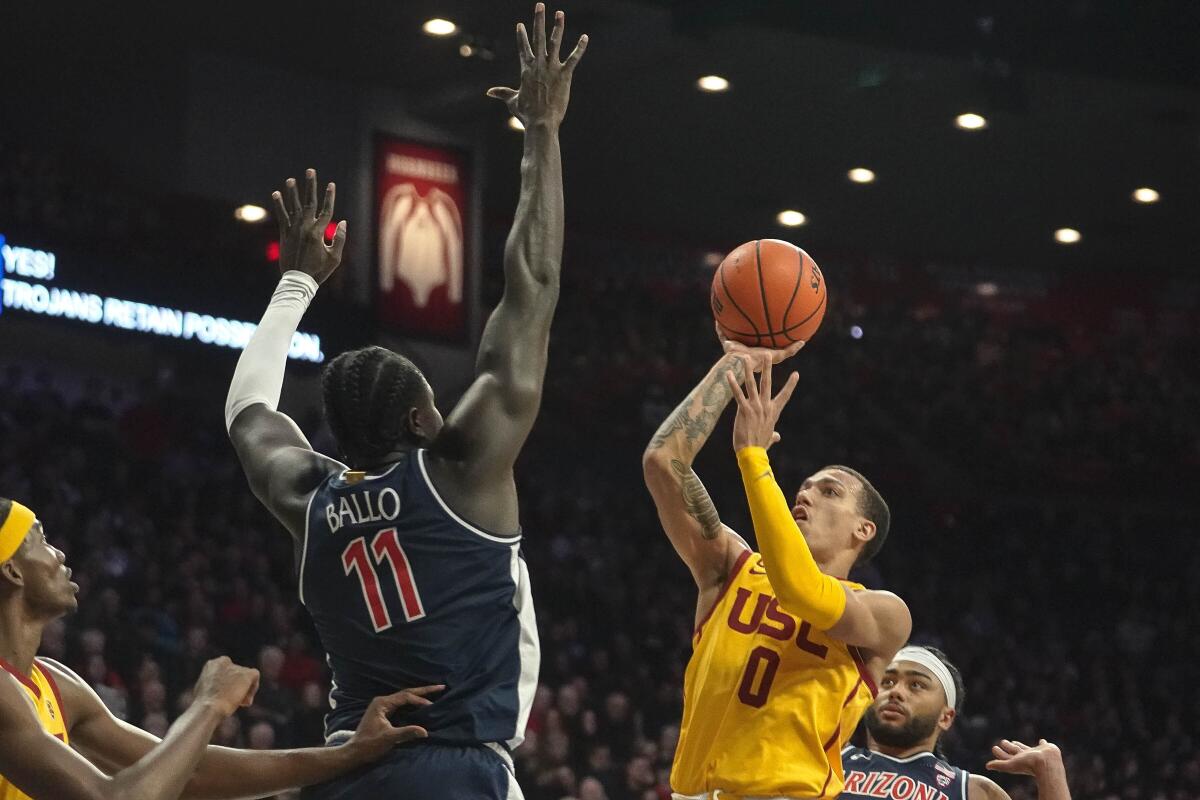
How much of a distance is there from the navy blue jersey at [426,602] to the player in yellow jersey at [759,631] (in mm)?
1173

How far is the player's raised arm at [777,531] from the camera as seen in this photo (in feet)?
14.9

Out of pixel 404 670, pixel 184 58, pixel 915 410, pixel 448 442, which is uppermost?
pixel 184 58

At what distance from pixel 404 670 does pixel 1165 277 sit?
22.0 m

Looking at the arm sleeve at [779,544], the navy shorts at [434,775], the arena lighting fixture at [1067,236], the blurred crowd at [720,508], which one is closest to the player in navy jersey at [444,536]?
the navy shorts at [434,775]

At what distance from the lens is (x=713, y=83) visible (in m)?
17.5

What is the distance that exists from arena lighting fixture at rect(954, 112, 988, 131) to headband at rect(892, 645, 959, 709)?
1270 centimetres

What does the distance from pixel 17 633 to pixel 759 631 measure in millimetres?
2057

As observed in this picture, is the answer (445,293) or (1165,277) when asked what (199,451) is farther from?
(1165,277)

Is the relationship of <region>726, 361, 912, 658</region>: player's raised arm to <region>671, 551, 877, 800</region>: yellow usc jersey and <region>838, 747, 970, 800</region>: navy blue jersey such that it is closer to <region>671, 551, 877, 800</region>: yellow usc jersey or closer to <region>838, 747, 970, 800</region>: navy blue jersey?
<region>671, 551, 877, 800</region>: yellow usc jersey

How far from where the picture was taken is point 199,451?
1605cm

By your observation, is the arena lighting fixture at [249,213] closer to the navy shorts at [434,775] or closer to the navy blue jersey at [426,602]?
the navy blue jersey at [426,602]

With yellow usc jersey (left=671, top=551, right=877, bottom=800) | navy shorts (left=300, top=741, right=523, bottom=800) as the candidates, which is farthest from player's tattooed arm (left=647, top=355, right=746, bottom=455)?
navy shorts (left=300, top=741, right=523, bottom=800)

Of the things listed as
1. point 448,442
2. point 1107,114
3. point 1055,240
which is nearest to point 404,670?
point 448,442

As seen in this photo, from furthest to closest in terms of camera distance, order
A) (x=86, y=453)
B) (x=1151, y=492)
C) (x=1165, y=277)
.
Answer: (x=1165, y=277)
(x=1151, y=492)
(x=86, y=453)
